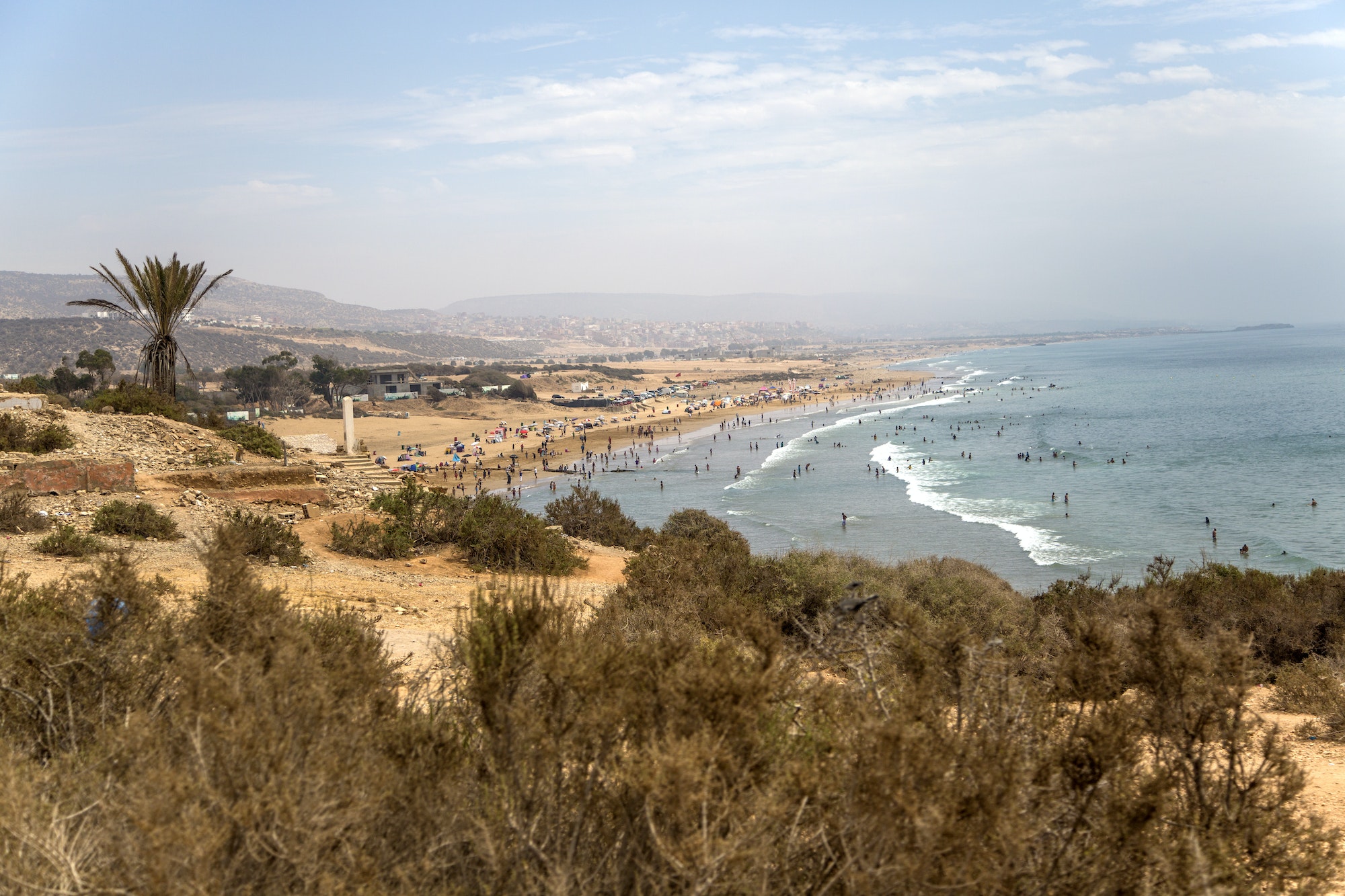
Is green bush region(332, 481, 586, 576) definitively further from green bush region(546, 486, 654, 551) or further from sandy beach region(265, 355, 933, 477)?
sandy beach region(265, 355, 933, 477)

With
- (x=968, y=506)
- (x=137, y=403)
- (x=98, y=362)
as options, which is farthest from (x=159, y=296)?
(x=98, y=362)

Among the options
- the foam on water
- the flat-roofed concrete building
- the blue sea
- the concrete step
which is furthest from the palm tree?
the flat-roofed concrete building

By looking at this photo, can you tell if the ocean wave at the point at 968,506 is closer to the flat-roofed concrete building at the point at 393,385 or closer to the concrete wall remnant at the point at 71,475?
the concrete wall remnant at the point at 71,475

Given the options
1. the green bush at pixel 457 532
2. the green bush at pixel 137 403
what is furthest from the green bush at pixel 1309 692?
the green bush at pixel 137 403

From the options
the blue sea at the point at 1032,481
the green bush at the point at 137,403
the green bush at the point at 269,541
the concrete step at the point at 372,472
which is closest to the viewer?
the green bush at the point at 269,541

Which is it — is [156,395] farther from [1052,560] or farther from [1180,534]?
[1180,534]
